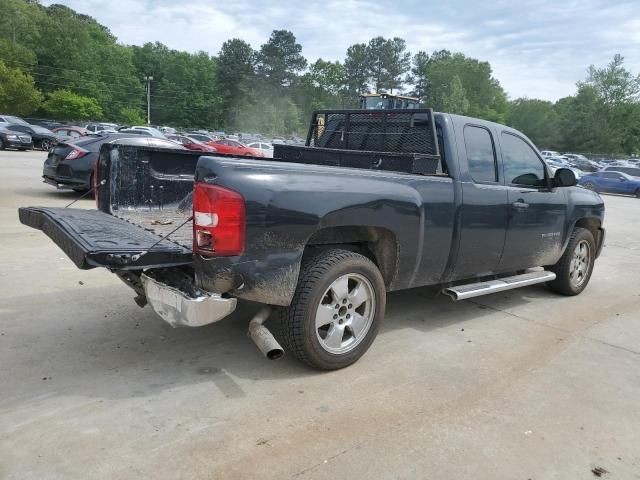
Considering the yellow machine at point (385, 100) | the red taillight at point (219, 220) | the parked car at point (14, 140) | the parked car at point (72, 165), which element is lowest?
the parked car at point (14, 140)

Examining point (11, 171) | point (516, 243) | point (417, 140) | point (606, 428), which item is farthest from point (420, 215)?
point (11, 171)

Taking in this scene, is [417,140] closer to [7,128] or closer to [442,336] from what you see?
[442,336]

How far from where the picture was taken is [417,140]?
→ 16.1 feet

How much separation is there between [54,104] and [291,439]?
6749cm

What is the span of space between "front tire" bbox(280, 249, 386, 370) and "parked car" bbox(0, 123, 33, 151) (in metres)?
28.4

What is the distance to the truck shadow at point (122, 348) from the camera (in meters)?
3.56

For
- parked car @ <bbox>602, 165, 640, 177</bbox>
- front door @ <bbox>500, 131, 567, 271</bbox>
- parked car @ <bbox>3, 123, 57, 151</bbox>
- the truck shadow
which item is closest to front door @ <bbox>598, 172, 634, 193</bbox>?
parked car @ <bbox>602, 165, 640, 177</bbox>

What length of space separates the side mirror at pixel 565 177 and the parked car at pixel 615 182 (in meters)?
24.4

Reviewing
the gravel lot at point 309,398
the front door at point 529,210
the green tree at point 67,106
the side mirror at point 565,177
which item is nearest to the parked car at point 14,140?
the gravel lot at point 309,398

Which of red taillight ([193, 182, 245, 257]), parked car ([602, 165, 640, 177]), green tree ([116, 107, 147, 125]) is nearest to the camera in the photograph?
red taillight ([193, 182, 245, 257])

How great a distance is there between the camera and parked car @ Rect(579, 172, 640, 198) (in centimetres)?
2794

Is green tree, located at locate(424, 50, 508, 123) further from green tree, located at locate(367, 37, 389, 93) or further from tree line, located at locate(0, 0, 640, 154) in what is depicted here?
green tree, located at locate(367, 37, 389, 93)

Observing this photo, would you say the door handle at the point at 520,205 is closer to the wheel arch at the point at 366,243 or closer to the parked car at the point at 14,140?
the wheel arch at the point at 366,243

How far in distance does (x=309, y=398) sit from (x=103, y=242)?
1.63 meters
